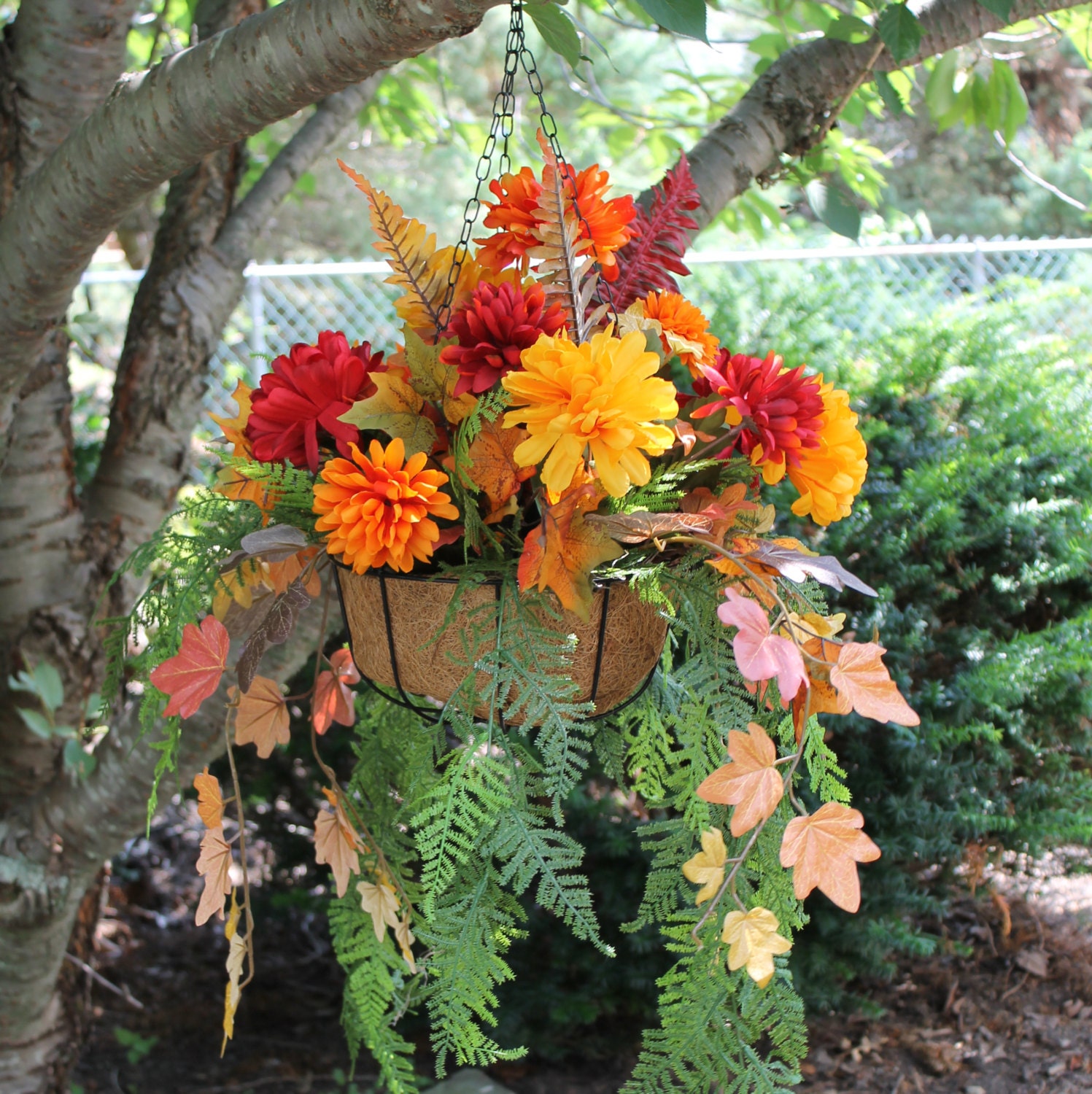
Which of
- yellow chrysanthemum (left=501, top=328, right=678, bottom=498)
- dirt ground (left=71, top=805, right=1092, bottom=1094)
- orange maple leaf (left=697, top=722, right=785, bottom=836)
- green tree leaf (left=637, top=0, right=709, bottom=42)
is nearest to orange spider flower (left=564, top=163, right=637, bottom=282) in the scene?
green tree leaf (left=637, top=0, right=709, bottom=42)

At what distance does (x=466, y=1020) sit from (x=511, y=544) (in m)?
0.42

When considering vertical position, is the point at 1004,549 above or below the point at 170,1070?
above

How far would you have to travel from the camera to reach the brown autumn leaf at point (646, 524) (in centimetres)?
79

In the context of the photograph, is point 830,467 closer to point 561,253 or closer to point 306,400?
point 561,253

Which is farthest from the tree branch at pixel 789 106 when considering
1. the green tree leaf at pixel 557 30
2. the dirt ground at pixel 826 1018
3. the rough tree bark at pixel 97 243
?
the dirt ground at pixel 826 1018

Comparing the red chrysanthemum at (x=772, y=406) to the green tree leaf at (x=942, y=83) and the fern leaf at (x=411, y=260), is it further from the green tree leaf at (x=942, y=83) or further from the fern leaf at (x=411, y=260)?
the green tree leaf at (x=942, y=83)

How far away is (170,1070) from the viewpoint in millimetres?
2430

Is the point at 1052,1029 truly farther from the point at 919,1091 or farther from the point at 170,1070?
the point at 170,1070

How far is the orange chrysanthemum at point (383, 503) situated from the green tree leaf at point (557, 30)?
539mm

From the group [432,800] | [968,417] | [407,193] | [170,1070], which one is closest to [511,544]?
[432,800]

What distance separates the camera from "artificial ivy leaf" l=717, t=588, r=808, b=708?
678mm

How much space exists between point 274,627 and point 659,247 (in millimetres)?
568

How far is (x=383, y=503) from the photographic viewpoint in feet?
2.65

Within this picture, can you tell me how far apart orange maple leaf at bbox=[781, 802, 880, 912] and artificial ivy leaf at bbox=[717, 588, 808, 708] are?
92mm
